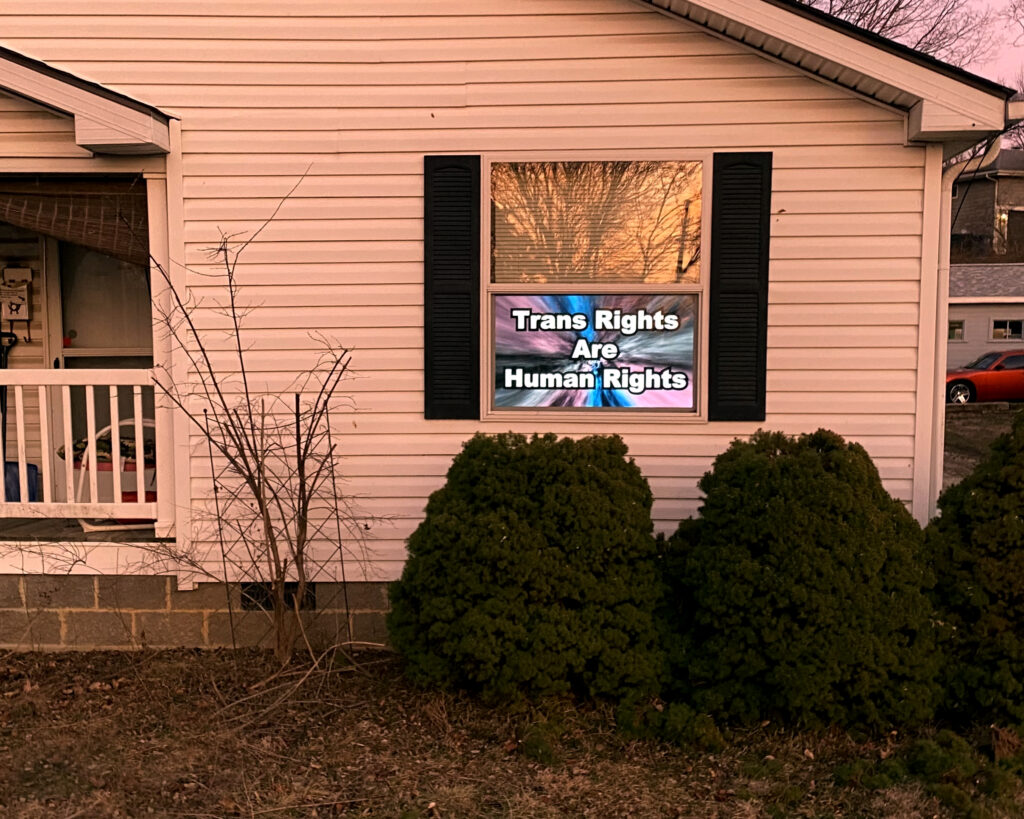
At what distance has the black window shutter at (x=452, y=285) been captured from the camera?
4.84m

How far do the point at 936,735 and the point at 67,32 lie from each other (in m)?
5.79

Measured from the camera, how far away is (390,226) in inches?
192

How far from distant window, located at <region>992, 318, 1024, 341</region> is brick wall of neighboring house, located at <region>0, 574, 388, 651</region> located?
78.6ft

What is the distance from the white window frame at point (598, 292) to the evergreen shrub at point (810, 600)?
0.81 meters

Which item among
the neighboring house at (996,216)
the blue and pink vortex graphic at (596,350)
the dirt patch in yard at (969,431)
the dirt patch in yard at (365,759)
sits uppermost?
the neighboring house at (996,216)

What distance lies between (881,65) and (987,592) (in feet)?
8.54

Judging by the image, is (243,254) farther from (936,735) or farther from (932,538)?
(936,735)

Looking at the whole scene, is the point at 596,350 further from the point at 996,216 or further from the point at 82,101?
the point at 996,216

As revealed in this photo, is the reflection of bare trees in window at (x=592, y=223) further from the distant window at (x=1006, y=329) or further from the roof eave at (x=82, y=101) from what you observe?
the distant window at (x=1006, y=329)

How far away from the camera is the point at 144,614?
5.07m

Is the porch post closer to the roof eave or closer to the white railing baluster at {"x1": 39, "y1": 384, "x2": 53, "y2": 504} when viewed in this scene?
the roof eave

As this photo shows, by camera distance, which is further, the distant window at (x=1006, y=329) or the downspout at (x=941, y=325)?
the distant window at (x=1006, y=329)

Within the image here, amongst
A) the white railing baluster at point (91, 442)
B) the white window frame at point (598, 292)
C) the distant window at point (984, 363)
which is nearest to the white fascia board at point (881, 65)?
the white window frame at point (598, 292)

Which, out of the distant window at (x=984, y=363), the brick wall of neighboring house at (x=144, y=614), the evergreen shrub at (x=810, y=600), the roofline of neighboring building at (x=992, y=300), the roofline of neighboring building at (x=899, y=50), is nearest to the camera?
the evergreen shrub at (x=810, y=600)
